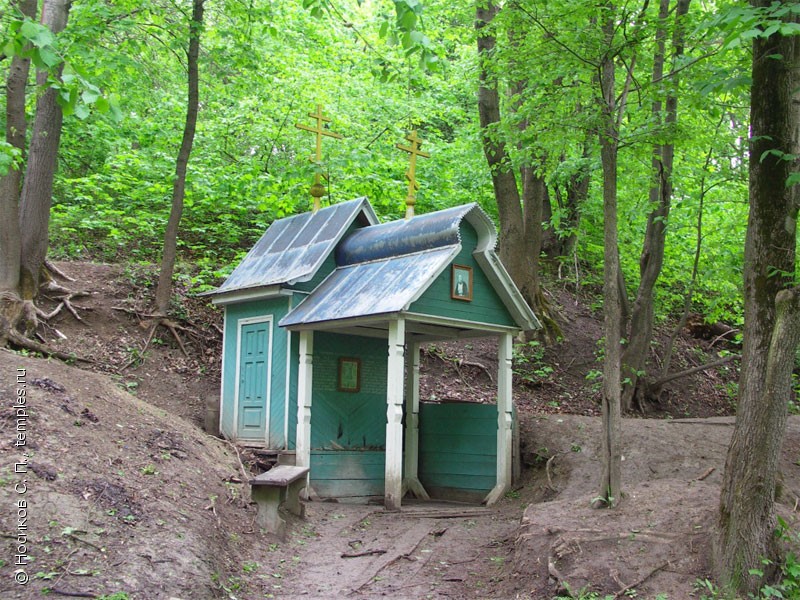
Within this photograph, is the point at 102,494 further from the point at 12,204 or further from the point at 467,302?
Answer: the point at 12,204

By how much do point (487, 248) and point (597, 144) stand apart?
2411mm

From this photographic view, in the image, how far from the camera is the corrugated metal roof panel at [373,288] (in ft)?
33.0

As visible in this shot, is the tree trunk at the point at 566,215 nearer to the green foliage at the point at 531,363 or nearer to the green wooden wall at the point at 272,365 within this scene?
the green foliage at the point at 531,363

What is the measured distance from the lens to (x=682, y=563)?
6379 millimetres

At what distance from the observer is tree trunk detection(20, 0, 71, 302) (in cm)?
1254

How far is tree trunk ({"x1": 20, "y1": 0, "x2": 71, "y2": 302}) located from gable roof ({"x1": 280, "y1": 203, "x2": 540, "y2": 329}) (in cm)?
485

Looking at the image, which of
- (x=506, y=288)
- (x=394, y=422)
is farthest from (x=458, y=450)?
(x=506, y=288)

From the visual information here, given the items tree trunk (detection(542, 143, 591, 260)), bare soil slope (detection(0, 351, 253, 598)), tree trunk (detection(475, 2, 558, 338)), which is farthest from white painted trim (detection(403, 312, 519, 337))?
tree trunk (detection(542, 143, 591, 260))

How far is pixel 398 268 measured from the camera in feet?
35.6

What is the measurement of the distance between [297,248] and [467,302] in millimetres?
3161

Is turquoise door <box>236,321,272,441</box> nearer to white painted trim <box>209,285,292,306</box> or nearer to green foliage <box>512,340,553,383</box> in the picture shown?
white painted trim <box>209,285,292,306</box>

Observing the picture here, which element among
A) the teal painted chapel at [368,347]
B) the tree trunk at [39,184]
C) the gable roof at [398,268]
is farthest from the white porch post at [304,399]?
the tree trunk at [39,184]

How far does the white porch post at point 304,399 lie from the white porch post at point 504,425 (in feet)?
9.12

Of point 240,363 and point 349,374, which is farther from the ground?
point 240,363
